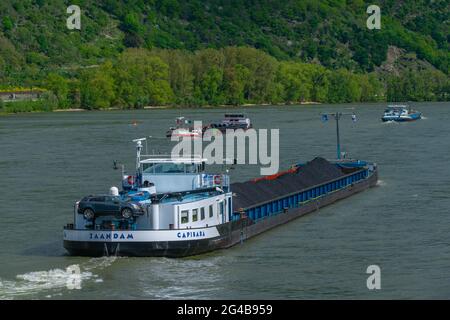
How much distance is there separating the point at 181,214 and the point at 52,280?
216 inches

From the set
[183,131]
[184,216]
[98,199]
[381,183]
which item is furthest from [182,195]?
[183,131]

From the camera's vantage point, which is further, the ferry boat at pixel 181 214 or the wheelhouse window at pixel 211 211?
the wheelhouse window at pixel 211 211

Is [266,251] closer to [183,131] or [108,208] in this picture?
[108,208]

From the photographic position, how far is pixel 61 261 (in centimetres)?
4131

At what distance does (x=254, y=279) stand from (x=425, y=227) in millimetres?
12690

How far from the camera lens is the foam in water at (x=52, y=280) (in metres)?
36.6

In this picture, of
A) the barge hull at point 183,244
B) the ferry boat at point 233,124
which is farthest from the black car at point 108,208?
the ferry boat at point 233,124

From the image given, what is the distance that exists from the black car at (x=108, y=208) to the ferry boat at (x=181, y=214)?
0.16 metres

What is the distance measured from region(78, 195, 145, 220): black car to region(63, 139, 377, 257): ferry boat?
157 millimetres

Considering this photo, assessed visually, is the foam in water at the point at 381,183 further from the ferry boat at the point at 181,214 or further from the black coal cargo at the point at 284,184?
the ferry boat at the point at 181,214
